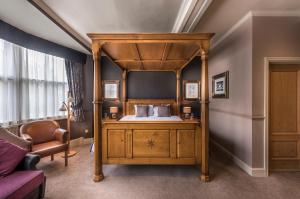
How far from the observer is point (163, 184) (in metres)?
2.53

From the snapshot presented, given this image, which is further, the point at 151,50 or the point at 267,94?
the point at 151,50

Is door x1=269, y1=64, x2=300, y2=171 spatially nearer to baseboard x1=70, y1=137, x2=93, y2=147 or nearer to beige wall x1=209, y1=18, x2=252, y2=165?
beige wall x1=209, y1=18, x2=252, y2=165

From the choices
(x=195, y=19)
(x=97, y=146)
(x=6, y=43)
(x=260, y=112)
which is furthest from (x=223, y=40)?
(x=6, y=43)

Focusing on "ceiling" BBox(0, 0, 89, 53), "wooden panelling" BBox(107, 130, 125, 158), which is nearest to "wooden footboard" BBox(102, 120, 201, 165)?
"wooden panelling" BBox(107, 130, 125, 158)

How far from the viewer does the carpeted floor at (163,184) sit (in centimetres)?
226

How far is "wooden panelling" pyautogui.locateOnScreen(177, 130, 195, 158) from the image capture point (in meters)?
2.79

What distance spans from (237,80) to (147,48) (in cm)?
197

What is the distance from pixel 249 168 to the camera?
2.82 meters

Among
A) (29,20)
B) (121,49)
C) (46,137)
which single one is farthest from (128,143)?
(29,20)

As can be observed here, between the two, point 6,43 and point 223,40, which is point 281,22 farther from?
point 6,43

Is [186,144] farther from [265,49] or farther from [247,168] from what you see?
[265,49]

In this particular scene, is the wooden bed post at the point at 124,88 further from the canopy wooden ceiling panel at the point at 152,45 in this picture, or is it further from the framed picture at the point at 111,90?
the canopy wooden ceiling panel at the point at 152,45

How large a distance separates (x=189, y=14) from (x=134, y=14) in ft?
3.05

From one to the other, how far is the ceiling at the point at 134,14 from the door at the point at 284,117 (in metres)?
1.14
